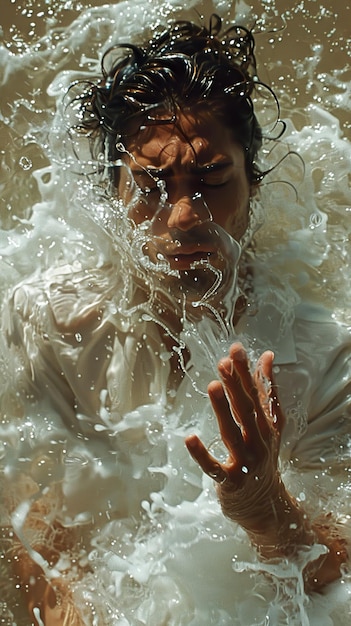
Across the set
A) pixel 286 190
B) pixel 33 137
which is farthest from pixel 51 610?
pixel 33 137

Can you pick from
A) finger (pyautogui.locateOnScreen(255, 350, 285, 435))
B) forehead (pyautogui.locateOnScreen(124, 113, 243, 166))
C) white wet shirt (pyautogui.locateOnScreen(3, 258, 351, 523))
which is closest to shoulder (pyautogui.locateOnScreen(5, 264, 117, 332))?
white wet shirt (pyautogui.locateOnScreen(3, 258, 351, 523))

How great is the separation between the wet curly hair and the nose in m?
0.16

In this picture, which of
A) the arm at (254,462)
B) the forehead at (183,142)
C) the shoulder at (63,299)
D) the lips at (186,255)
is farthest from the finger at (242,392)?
the shoulder at (63,299)

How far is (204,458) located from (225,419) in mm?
78

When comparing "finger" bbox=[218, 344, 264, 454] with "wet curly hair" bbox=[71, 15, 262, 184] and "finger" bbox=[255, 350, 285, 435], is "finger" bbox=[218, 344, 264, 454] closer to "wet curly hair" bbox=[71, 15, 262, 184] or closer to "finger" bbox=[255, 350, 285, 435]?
"finger" bbox=[255, 350, 285, 435]

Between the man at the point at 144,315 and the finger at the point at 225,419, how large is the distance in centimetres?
15

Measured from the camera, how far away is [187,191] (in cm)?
159

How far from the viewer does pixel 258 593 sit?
1.67m

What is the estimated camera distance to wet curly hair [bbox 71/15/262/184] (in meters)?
1.67

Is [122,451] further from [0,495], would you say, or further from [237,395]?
[237,395]

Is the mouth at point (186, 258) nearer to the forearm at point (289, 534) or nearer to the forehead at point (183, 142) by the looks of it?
the forehead at point (183, 142)

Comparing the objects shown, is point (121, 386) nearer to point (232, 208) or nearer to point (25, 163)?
point (232, 208)

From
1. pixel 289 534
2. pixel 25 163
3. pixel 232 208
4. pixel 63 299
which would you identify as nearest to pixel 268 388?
pixel 289 534

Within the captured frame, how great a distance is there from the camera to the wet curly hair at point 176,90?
1.67 m
